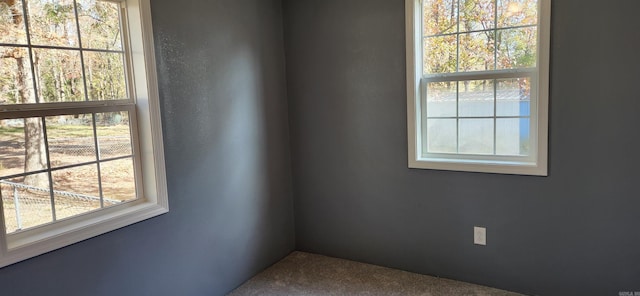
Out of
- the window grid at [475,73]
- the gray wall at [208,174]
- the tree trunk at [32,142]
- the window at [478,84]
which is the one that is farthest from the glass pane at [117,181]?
the window grid at [475,73]

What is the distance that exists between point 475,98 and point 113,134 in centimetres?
220

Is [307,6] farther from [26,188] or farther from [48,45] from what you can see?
[26,188]

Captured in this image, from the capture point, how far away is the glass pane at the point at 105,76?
6.77ft

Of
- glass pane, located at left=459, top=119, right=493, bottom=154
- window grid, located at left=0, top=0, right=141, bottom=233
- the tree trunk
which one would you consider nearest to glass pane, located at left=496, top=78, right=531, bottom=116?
glass pane, located at left=459, top=119, right=493, bottom=154

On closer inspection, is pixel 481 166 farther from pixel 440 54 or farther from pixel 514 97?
pixel 440 54

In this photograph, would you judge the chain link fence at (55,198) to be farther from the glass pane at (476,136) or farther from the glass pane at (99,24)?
the glass pane at (476,136)

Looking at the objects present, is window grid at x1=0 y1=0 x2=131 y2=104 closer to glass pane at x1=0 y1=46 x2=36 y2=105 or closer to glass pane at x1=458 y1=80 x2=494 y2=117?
glass pane at x1=0 y1=46 x2=36 y2=105

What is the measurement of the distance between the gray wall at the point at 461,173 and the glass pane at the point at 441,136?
0.17m

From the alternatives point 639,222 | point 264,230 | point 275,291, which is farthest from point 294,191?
point 639,222

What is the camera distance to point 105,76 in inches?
83.8

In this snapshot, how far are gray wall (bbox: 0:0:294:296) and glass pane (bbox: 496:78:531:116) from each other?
1604 mm

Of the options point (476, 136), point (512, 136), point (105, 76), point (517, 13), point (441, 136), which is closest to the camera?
point (105, 76)

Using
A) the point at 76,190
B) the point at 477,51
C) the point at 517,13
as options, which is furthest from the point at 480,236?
the point at 76,190

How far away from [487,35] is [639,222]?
1374mm
